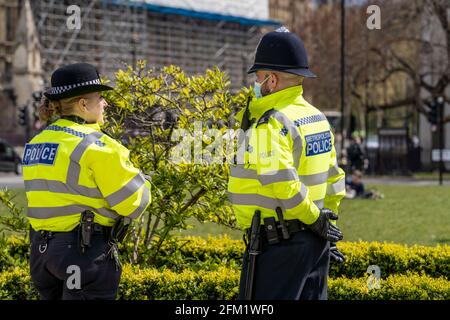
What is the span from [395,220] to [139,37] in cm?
4571

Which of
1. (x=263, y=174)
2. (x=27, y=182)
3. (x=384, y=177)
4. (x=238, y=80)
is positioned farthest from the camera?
(x=238, y=80)

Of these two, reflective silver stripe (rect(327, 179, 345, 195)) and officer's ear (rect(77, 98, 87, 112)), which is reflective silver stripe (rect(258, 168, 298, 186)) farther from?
officer's ear (rect(77, 98, 87, 112))

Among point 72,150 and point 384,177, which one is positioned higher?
point 72,150

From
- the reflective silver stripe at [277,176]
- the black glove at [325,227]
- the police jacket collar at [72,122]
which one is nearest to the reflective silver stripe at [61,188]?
the police jacket collar at [72,122]

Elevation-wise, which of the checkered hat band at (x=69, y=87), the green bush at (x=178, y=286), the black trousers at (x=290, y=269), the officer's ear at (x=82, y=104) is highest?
the checkered hat band at (x=69, y=87)

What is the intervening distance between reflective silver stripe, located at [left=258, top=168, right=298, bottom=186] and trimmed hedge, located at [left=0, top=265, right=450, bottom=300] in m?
2.15

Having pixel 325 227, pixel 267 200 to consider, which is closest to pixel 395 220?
pixel 325 227

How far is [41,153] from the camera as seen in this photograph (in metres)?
4.25

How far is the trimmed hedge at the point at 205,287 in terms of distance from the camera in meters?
5.87

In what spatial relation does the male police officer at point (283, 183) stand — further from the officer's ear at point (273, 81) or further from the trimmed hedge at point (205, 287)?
the trimmed hedge at point (205, 287)

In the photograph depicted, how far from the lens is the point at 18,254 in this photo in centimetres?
761
